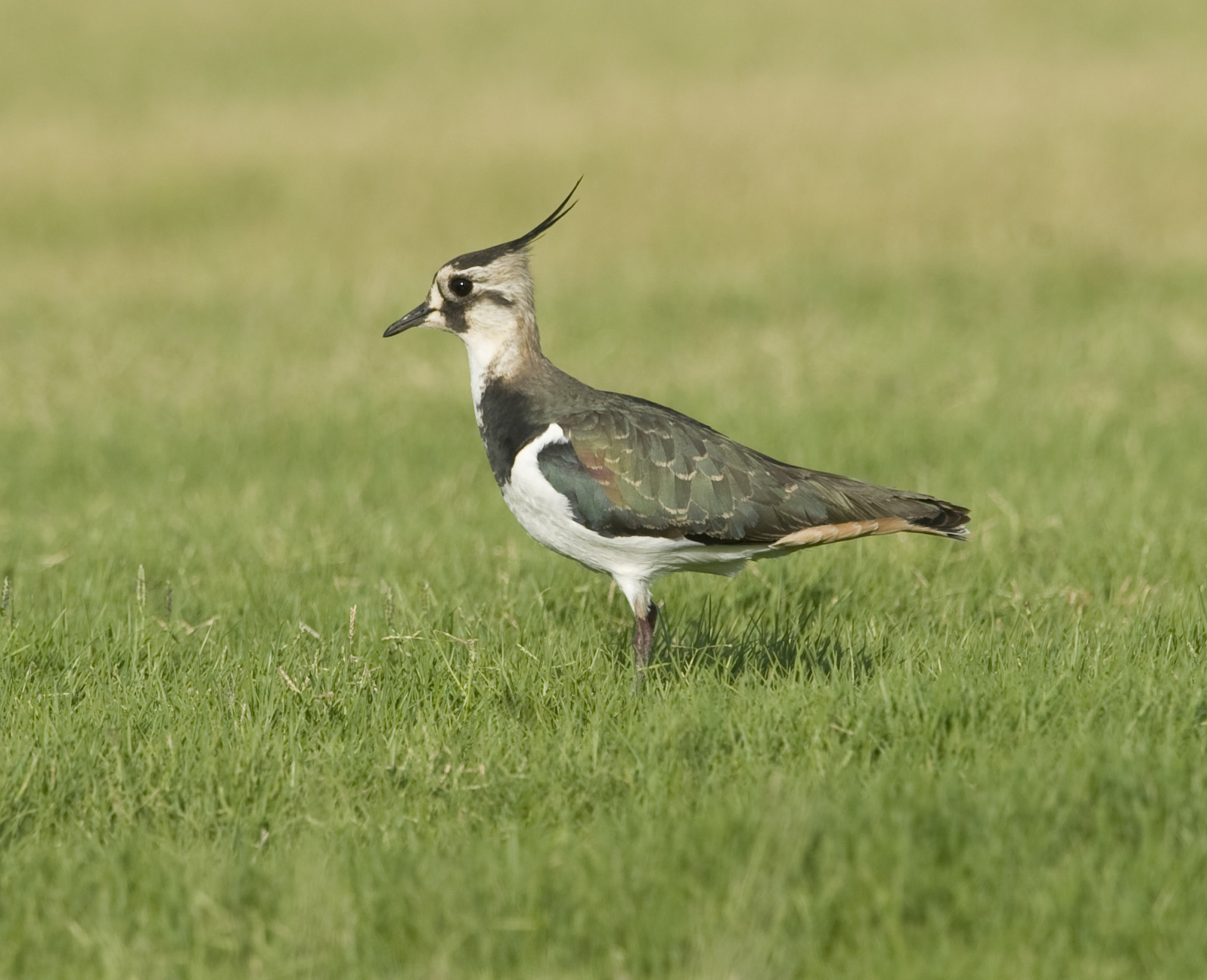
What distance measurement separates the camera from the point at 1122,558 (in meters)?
7.65

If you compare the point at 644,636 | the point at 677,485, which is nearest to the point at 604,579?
the point at 644,636

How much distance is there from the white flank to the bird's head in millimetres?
627

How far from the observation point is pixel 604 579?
7.59 m

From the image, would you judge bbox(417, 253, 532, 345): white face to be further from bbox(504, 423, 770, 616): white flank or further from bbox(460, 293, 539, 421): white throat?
bbox(504, 423, 770, 616): white flank

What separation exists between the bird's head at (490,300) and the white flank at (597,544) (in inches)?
24.7

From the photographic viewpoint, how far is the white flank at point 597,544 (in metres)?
5.85

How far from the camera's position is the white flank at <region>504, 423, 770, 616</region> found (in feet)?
19.2

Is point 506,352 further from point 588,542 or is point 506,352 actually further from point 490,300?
point 588,542

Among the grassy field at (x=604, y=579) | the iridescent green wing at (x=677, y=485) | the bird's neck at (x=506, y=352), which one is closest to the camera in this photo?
the grassy field at (x=604, y=579)

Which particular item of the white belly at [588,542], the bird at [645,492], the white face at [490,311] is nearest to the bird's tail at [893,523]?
the bird at [645,492]

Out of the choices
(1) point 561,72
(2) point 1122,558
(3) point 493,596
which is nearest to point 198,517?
(3) point 493,596

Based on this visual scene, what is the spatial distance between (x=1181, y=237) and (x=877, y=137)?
5302mm

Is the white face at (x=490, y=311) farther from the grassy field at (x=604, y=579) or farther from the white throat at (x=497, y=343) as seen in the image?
the grassy field at (x=604, y=579)

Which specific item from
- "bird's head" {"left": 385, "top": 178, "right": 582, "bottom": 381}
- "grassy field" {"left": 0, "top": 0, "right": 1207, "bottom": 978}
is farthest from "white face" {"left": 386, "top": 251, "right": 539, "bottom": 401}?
"grassy field" {"left": 0, "top": 0, "right": 1207, "bottom": 978}
